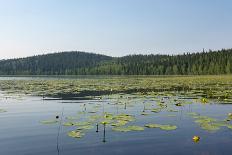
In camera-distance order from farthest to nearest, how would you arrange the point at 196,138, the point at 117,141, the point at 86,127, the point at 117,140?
the point at 86,127, the point at 117,140, the point at 117,141, the point at 196,138

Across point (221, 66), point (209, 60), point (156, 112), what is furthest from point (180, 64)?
point (156, 112)

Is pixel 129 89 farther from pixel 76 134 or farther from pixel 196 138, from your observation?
pixel 196 138

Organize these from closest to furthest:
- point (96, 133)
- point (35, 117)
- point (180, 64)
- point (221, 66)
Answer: point (96, 133) → point (35, 117) → point (221, 66) → point (180, 64)

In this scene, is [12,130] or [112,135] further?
[12,130]

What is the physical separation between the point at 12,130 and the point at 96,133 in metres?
4.81

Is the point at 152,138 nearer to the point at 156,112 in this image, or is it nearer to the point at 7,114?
the point at 156,112

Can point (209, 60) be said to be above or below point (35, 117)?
above

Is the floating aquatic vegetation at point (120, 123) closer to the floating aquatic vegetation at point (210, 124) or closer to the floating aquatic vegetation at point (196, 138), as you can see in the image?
the floating aquatic vegetation at point (210, 124)

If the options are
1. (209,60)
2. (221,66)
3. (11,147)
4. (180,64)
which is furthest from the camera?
(180,64)

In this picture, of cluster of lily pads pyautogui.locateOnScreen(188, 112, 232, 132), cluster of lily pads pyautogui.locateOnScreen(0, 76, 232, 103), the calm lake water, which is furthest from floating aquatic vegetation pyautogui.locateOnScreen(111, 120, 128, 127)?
cluster of lily pads pyautogui.locateOnScreen(0, 76, 232, 103)

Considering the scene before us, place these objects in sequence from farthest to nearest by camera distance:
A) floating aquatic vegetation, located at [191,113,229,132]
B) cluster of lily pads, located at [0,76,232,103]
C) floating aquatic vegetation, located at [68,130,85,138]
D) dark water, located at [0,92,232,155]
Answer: cluster of lily pads, located at [0,76,232,103], floating aquatic vegetation, located at [191,113,229,132], floating aquatic vegetation, located at [68,130,85,138], dark water, located at [0,92,232,155]

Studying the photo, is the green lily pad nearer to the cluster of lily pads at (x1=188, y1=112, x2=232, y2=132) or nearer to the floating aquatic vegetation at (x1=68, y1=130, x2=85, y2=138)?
the floating aquatic vegetation at (x1=68, y1=130, x2=85, y2=138)

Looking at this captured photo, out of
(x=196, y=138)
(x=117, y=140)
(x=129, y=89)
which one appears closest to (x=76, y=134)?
(x=117, y=140)

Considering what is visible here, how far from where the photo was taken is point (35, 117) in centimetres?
2059
